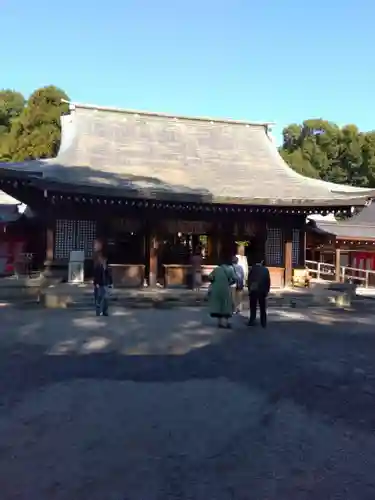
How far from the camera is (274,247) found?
1748 centimetres

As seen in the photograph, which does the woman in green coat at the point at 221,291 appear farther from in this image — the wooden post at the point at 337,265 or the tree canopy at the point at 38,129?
the tree canopy at the point at 38,129

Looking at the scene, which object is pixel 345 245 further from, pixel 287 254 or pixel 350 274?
pixel 287 254

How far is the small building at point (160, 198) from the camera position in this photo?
1500 centimetres

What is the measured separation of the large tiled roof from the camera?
612 inches

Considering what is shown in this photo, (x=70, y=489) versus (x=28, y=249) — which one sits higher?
(x=28, y=249)

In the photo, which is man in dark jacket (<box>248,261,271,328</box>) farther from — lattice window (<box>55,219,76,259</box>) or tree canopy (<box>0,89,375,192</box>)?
tree canopy (<box>0,89,375,192</box>)

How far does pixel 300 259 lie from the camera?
1814 cm

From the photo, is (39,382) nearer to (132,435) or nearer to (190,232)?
(132,435)

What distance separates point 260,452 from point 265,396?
1690mm

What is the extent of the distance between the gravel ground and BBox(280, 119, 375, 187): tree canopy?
133 feet

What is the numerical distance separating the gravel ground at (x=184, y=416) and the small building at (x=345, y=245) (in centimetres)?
1892

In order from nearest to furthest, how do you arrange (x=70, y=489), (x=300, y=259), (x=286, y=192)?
1. (x=70, y=489)
2. (x=286, y=192)
3. (x=300, y=259)

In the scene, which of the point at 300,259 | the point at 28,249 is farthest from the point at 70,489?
the point at 28,249

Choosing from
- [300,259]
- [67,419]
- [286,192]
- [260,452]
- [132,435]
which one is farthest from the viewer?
[300,259]
